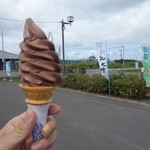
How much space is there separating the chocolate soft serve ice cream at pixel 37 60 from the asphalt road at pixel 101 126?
11.4ft

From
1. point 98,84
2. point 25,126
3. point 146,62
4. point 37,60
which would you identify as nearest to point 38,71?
point 37,60

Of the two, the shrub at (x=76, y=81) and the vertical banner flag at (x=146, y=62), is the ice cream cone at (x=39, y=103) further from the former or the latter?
the shrub at (x=76, y=81)

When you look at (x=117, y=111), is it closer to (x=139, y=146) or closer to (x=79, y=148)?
(x=139, y=146)

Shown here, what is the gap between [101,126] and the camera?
6293 mm

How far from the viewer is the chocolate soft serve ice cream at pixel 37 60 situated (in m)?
1.52

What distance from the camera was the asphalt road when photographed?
16.2 feet

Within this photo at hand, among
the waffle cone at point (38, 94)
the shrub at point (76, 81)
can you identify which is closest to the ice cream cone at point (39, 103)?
the waffle cone at point (38, 94)

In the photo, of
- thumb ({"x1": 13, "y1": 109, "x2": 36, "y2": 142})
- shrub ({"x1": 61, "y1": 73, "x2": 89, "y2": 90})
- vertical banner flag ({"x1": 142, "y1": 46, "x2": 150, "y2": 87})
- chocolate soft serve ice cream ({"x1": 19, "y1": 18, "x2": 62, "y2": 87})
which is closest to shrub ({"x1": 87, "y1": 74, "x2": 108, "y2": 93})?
shrub ({"x1": 61, "y1": 73, "x2": 89, "y2": 90})

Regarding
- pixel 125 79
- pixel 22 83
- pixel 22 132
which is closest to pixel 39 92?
pixel 22 83

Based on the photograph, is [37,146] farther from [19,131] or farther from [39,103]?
[39,103]

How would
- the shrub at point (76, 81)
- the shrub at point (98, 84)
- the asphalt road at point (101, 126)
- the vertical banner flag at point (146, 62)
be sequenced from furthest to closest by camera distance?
the shrub at point (76, 81), the shrub at point (98, 84), the vertical banner flag at point (146, 62), the asphalt road at point (101, 126)

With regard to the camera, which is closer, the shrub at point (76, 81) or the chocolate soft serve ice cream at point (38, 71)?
the chocolate soft serve ice cream at point (38, 71)

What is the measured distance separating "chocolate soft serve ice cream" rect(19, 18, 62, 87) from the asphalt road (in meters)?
3.48

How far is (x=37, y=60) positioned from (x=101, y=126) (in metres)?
5.08
